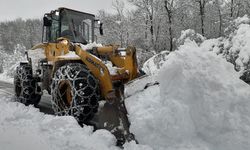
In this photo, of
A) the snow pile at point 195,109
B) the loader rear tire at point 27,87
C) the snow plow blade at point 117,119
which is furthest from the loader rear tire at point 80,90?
the loader rear tire at point 27,87

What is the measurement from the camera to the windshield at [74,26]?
29.8 feet

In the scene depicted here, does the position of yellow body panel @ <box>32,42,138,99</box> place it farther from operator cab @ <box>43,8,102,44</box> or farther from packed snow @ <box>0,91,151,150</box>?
packed snow @ <box>0,91,151,150</box>

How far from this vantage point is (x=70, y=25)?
29.8ft

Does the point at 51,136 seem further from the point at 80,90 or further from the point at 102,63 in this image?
the point at 102,63

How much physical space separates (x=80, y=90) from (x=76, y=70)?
0.46 m

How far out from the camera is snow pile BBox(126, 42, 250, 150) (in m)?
5.29

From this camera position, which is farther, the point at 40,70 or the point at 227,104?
the point at 40,70

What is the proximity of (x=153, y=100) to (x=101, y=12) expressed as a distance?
1739 inches

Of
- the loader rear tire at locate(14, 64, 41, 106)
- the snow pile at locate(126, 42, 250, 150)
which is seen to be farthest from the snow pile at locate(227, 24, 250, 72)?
the loader rear tire at locate(14, 64, 41, 106)

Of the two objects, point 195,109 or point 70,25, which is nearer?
point 195,109

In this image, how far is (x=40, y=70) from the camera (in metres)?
9.99

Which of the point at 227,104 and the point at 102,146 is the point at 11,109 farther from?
the point at 227,104

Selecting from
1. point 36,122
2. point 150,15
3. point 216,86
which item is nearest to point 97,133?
point 36,122

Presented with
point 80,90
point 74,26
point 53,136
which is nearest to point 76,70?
point 80,90
